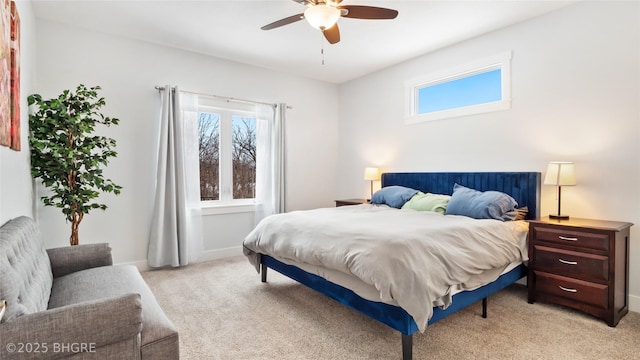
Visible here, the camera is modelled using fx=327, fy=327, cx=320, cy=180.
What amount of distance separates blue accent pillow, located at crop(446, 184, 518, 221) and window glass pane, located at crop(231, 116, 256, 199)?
287cm

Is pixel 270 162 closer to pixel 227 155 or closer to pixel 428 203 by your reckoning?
pixel 227 155

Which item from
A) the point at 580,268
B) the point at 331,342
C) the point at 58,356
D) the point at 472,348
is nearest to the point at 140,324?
the point at 58,356

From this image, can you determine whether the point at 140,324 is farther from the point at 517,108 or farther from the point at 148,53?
the point at 517,108

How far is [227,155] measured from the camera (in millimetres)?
4699

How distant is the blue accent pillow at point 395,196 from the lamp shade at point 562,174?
150 centimetres

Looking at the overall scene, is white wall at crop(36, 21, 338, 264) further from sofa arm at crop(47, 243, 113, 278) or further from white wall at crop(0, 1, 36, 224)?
sofa arm at crop(47, 243, 113, 278)

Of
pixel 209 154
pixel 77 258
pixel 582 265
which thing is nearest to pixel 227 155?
pixel 209 154

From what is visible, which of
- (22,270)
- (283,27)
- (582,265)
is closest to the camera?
(22,270)

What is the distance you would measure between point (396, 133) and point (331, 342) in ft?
10.9

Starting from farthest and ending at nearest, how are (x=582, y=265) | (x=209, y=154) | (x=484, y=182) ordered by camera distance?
(x=209, y=154), (x=484, y=182), (x=582, y=265)

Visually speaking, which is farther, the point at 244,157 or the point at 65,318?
the point at 244,157

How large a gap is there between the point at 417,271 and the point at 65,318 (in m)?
1.74

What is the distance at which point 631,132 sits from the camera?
281 cm

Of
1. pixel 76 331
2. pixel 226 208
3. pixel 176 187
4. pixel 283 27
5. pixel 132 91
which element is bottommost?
pixel 76 331
